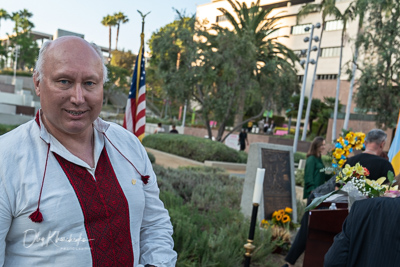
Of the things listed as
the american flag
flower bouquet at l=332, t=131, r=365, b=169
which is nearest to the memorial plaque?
flower bouquet at l=332, t=131, r=365, b=169

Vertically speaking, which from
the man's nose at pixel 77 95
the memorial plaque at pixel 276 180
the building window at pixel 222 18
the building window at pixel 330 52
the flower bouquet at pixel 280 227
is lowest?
the flower bouquet at pixel 280 227

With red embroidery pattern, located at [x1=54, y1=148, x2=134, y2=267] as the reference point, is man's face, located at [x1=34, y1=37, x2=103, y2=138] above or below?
above

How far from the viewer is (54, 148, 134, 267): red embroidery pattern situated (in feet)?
5.23

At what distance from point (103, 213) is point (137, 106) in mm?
8168

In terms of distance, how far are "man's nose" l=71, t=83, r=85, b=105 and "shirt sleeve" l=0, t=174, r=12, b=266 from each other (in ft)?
1.26

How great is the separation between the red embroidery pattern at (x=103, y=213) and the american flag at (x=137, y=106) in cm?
795

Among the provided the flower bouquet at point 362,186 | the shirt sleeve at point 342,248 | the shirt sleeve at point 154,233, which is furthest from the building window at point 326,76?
the shirt sleeve at point 154,233

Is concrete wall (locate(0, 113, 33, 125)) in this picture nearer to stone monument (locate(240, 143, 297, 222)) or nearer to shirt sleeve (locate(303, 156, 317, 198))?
stone monument (locate(240, 143, 297, 222))

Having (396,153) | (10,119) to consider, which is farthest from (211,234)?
(10,119)

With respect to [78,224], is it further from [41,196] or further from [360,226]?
[360,226]

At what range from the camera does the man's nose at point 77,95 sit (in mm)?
1619

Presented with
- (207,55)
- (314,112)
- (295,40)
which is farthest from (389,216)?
(295,40)

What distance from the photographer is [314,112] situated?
43531mm

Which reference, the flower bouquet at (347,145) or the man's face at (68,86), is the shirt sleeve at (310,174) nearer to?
the flower bouquet at (347,145)
